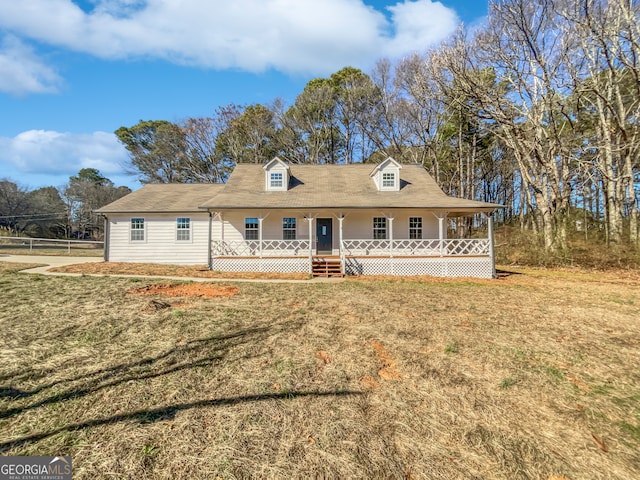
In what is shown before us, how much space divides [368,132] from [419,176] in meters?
12.5

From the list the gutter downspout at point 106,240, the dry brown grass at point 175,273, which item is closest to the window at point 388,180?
the dry brown grass at point 175,273

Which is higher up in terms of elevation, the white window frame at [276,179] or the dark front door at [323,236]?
the white window frame at [276,179]

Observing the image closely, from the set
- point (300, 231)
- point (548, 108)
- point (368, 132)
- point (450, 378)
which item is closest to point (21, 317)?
point (450, 378)

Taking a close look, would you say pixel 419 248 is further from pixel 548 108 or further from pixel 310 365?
pixel 310 365

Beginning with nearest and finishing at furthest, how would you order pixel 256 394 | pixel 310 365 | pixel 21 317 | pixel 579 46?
1. pixel 256 394
2. pixel 310 365
3. pixel 21 317
4. pixel 579 46

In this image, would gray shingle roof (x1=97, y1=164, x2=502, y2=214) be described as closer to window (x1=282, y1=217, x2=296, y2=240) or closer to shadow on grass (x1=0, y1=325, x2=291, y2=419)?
window (x1=282, y1=217, x2=296, y2=240)

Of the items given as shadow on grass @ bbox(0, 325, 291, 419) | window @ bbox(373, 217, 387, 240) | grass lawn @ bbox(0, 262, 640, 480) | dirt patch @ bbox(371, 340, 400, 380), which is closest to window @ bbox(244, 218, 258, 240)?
window @ bbox(373, 217, 387, 240)

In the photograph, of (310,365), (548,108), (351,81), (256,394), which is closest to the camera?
(256,394)

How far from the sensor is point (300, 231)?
16609 millimetres

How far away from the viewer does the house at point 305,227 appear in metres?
14.5

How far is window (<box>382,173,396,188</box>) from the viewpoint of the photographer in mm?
17422

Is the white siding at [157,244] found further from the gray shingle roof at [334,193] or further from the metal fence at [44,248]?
the metal fence at [44,248]

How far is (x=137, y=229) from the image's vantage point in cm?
1689

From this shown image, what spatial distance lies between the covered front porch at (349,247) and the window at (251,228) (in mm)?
55
